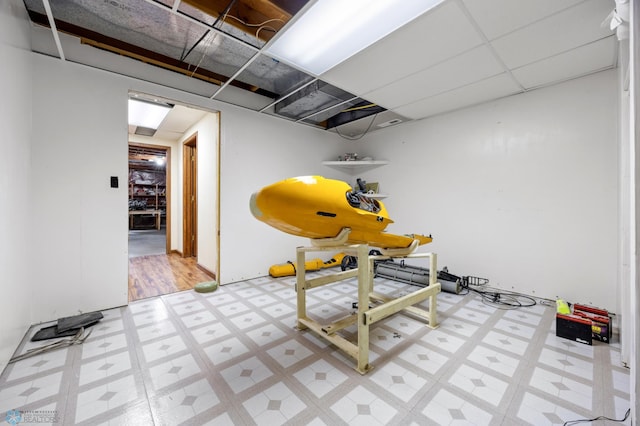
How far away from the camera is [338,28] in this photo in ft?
6.50

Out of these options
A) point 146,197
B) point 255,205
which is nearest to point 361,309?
point 255,205

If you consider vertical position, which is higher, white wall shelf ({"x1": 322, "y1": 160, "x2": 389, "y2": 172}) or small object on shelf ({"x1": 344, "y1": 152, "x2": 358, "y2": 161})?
small object on shelf ({"x1": 344, "y1": 152, "x2": 358, "y2": 161})

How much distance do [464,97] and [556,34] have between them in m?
1.17

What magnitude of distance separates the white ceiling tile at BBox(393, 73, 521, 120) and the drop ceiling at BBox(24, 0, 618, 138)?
2 centimetres

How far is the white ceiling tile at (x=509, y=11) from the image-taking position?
167cm

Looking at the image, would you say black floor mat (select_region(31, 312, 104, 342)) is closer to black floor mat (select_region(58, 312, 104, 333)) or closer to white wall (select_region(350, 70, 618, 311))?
black floor mat (select_region(58, 312, 104, 333))

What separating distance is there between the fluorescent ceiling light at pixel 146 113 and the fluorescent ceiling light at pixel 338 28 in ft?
7.62

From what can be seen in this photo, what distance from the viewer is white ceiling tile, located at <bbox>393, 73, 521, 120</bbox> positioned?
2779 mm

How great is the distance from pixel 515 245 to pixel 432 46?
2606 mm

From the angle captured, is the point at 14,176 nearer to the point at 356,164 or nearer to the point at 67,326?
the point at 67,326

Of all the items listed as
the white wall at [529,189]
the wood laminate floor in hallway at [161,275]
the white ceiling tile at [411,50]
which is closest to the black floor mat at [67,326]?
the wood laminate floor in hallway at [161,275]

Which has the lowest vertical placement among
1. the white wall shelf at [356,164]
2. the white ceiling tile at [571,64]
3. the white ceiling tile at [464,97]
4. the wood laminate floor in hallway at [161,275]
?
the wood laminate floor in hallway at [161,275]

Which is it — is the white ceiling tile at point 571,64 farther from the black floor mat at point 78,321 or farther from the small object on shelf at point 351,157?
the black floor mat at point 78,321

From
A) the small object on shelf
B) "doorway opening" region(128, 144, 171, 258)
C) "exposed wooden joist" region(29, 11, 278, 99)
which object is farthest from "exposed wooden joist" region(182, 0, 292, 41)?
"doorway opening" region(128, 144, 171, 258)
